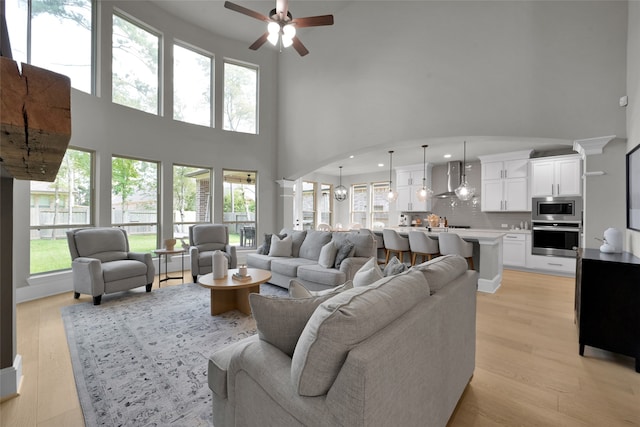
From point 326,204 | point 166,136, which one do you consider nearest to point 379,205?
point 326,204

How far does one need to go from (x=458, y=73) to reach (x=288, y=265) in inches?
159

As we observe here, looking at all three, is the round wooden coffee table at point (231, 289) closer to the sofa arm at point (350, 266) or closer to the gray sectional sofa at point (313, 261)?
the gray sectional sofa at point (313, 261)

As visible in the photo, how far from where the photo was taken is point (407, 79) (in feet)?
15.8

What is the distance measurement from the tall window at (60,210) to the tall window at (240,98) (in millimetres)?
2950

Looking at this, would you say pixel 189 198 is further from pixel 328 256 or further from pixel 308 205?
pixel 308 205

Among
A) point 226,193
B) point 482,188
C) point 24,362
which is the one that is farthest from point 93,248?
point 482,188

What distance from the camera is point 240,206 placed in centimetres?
681

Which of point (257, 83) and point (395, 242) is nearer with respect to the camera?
point (395, 242)

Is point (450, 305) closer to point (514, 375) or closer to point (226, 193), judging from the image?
point (514, 375)

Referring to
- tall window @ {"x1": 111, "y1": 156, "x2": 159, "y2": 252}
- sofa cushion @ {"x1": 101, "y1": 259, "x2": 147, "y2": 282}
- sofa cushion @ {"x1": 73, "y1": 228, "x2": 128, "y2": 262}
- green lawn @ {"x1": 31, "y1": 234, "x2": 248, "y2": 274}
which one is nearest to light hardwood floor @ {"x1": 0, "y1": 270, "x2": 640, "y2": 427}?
sofa cushion @ {"x1": 101, "y1": 259, "x2": 147, "y2": 282}

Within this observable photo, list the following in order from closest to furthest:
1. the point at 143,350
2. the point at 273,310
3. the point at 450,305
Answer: the point at 273,310 → the point at 450,305 → the point at 143,350

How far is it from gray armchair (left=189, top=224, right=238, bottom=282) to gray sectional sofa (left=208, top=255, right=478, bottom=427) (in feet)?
11.6

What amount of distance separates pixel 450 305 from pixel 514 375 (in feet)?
3.96

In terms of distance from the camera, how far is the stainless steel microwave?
17.7 feet
